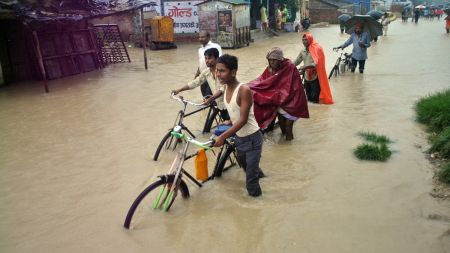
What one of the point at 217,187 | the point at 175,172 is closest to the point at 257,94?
the point at 217,187

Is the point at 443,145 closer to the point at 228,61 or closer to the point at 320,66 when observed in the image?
the point at 320,66

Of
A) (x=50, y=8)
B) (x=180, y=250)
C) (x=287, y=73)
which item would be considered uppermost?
(x=50, y=8)

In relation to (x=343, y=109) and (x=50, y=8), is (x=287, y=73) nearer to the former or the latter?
(x=343, y=109)

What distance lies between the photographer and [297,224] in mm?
4074

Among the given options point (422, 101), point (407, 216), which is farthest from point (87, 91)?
point (407, 216)

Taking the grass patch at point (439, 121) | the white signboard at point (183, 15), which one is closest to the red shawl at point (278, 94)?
the grass patch at point (439, 121)

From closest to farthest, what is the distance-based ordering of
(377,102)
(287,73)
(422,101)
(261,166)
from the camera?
1. (261,166)
2. (287,73)
3. (422,101)
4. (377,102)

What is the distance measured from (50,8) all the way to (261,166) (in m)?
9.27

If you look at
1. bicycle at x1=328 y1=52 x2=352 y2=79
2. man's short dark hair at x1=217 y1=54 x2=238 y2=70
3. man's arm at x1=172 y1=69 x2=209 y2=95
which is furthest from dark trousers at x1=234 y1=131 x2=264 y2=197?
bicycle at x1=328 y1=52 x2=352 y2=79

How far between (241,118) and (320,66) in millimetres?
4805

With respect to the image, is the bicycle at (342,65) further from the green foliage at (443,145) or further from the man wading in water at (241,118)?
the man wading in water at (241,118)

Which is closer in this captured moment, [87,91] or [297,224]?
[297,224]

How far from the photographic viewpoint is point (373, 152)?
5707 millimetres

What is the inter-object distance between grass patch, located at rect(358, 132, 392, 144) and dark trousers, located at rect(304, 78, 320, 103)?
7.16 feet
